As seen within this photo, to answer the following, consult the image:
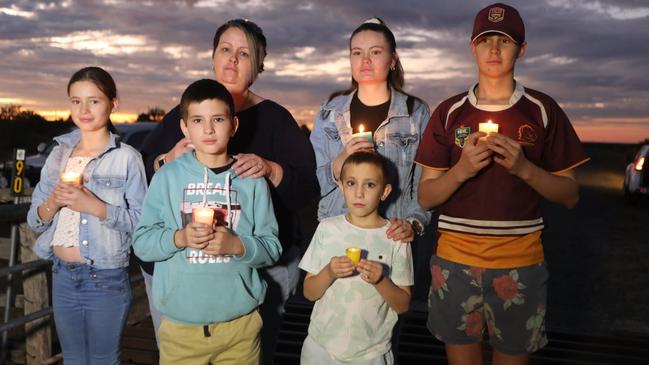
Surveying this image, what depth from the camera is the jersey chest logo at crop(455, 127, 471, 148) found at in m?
3.08

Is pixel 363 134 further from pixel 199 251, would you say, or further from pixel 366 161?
pixel 199 251

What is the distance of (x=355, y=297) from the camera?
3168mm

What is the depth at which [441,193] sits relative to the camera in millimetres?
3055

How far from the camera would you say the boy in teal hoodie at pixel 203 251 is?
2980 millimetres

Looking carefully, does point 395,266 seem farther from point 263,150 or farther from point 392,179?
point 263,150

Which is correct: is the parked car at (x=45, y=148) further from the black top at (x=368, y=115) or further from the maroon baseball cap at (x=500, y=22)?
the maroon baseball cap at (x=500, y=22)

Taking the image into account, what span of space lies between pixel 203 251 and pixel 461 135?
1.33 meters

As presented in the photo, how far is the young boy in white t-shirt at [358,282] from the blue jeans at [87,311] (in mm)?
1017

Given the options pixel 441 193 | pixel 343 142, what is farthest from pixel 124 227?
pixel 441 193

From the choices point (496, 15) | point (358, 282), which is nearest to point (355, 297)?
point (358, 282)

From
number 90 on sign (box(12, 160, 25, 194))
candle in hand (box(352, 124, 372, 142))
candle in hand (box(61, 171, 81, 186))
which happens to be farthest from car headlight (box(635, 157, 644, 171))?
candle in hand (box(61, 171, 81, 186))

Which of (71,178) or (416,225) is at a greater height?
(71,178)

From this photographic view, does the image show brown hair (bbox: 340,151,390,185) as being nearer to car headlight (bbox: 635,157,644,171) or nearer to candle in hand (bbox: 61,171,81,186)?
candle in hand (bbox: 61,171,81,186)

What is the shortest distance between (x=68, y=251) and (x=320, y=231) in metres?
1.34
